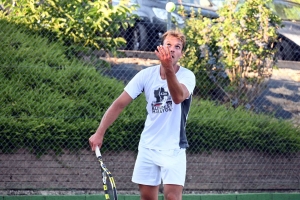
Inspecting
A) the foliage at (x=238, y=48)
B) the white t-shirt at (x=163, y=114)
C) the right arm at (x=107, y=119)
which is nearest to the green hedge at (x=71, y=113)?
the foliage at (x=238, y=48)

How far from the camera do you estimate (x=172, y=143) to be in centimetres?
527

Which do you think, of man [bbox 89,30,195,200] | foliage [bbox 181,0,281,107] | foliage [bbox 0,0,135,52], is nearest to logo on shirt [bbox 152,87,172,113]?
man [bbox 89,30,195,200]

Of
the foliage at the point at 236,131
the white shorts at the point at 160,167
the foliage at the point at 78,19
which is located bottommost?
the foliage at the point at 236,131

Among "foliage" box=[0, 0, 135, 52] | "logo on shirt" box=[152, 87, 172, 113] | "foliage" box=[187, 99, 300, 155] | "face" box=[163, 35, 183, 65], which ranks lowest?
"foliage" box=[187, 99, 300, 155]

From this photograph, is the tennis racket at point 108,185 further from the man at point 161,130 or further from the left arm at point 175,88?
the left arm at point 175,88

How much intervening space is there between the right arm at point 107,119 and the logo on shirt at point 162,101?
0.25 meters

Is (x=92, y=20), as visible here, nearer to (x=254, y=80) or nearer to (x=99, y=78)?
(x=99, y=78)

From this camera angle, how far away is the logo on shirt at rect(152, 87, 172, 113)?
207 inches

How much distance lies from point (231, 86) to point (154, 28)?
1.26 meters

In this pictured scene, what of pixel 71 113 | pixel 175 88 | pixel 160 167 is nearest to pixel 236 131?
pixel 71 113

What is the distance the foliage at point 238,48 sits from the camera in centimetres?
847

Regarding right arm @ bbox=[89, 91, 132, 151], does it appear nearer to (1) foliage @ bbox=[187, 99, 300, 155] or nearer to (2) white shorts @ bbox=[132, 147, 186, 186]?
(2) white shorts @ bbox=[132, 147, 186, 186]

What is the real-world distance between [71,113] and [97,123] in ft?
1.10

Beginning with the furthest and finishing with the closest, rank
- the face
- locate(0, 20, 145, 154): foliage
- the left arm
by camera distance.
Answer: locate(0, 20, 145, 154): foliage → the face → the left arm
